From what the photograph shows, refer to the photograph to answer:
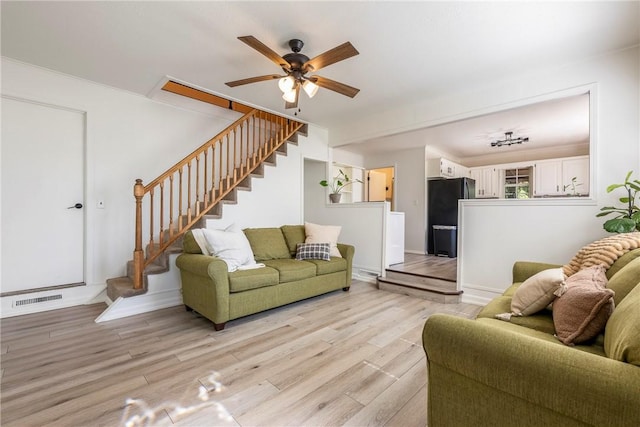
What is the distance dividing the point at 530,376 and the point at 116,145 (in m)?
4.49

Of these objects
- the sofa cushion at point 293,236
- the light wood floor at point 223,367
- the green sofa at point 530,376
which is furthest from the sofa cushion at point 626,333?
the sofa cushion at point 293,236

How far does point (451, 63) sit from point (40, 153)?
461 centimetres

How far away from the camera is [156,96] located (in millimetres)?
3812

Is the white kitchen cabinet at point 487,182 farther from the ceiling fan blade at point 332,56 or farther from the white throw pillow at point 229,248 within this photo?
the white throw pillow at point 229,248

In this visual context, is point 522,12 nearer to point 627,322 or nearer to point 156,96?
point 627,322

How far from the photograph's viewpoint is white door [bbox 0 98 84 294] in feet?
9.80

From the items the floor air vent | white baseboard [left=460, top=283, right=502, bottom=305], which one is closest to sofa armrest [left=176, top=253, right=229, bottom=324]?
the floor air vent

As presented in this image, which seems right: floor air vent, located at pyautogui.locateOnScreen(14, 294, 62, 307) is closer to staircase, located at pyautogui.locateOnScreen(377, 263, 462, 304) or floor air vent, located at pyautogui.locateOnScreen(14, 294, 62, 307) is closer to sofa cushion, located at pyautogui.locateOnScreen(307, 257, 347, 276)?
sofa cushion, located at pyautogui.locateOnScreen(307, 257, 347, 276)

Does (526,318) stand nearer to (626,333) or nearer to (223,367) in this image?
(626,333)

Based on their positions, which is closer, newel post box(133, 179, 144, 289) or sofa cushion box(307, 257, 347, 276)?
newel post box(133, 179, 144, 289)

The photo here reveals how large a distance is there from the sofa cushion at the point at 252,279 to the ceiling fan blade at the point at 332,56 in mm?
2041

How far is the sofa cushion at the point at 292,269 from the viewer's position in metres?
3.11

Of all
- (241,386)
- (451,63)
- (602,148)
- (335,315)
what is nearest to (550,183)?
(602,148)

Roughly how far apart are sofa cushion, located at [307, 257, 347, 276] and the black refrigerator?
299 centimetres
